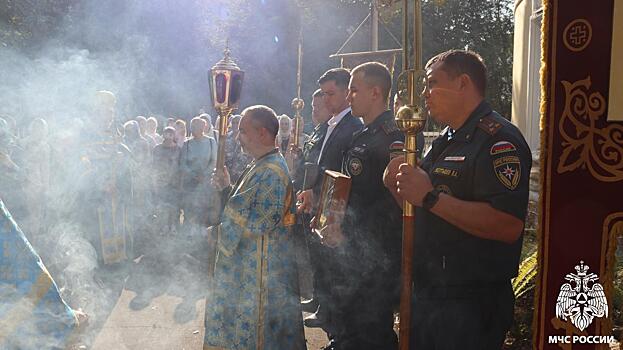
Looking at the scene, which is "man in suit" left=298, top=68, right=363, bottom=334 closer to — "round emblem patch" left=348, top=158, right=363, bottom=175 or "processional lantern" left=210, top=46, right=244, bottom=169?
"round emblem patch" left=348, top=158, right=363, bottom=175

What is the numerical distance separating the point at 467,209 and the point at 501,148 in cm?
30

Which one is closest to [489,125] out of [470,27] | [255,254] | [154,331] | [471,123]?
[471,123]

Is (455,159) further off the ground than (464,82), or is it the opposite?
(464,82)

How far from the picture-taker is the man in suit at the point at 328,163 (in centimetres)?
471

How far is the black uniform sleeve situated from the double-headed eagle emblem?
32 cm

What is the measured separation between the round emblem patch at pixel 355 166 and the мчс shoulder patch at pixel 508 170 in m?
1.59

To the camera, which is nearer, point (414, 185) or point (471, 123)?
point (414, 185)

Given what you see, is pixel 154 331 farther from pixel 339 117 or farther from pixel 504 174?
pixel 504 174

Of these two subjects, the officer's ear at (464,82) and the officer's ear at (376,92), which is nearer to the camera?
the officer's ear at (464,82)

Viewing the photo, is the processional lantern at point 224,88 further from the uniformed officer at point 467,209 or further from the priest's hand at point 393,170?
the uniformed officer at point 467,209

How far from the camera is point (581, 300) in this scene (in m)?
2.39

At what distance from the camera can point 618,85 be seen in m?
2.31

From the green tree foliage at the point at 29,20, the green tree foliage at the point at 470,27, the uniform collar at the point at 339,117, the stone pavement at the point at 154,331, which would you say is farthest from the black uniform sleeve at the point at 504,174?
the green tree foliage at the point at 470,27

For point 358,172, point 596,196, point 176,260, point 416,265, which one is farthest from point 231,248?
point 176,260
